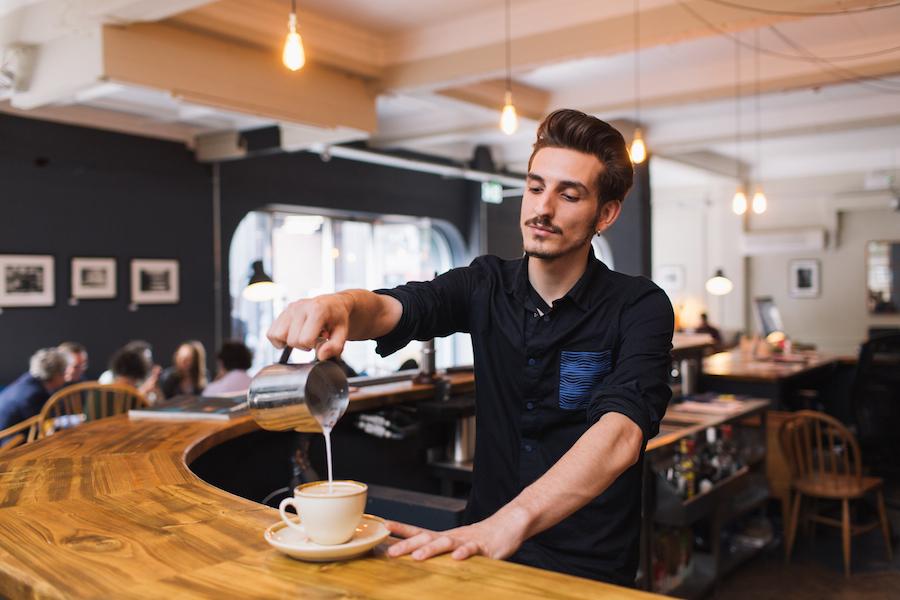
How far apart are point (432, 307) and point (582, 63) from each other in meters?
5.45

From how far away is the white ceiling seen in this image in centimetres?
492

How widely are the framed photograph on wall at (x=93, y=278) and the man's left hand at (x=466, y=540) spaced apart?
21.3 feet

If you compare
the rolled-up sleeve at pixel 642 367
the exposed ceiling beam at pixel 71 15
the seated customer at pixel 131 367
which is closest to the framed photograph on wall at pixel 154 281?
the seated customer at pixel 131 367

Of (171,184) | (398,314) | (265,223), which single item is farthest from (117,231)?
(398,314)

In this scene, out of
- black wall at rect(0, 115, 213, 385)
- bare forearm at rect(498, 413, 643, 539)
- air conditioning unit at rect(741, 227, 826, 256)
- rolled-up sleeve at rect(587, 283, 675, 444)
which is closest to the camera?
bare forearm at rect(498, 413, 643, 539)

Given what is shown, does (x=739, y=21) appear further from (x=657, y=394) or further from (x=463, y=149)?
(x=463, y=149)

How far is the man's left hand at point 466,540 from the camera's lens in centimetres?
121

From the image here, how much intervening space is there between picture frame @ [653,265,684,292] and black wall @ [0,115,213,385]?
8.57 meters

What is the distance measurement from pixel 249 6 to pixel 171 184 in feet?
9.86

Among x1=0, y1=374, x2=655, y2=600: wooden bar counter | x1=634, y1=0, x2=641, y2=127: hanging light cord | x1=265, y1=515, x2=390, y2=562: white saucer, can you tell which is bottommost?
x1=0, y1=374, x2=655, y2=600: wooden bar counter

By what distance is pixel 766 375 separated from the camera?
591 cm

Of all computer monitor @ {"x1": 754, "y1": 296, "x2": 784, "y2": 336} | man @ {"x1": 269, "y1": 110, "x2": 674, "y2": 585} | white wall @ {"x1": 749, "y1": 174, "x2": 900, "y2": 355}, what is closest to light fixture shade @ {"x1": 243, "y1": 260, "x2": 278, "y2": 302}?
man @ {"x1": 269, "y1": 110, "x2": 674, "y2": 585}

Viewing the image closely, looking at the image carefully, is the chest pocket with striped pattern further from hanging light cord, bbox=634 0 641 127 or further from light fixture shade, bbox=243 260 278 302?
hanging light cord, bbox=634 0 641 127

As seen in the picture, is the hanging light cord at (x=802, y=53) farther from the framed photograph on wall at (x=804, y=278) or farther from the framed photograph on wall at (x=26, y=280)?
the framed photograph on wall at (x=804, y=278)
